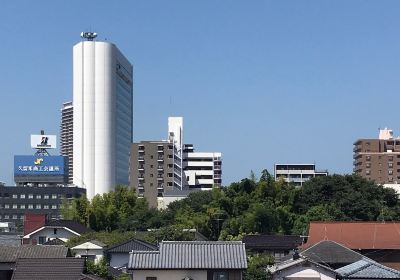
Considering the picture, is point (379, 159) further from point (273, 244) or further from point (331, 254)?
point (331, 254)

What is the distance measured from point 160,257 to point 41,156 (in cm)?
7568

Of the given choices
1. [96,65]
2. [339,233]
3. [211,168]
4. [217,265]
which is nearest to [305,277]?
[217,265]

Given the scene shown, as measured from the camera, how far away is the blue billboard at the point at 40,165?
345ft

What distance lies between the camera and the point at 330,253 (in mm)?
→ 40906

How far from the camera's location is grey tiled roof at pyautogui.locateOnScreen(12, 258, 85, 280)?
104ft

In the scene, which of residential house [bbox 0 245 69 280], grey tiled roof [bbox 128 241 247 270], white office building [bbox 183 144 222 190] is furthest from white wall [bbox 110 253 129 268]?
white office building [bbox 183 144 222 190]

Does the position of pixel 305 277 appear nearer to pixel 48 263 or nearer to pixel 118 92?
pixel 48 263

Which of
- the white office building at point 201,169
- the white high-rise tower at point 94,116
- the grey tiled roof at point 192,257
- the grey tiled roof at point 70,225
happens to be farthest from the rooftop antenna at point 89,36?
the grey tiled roof at point 192,257

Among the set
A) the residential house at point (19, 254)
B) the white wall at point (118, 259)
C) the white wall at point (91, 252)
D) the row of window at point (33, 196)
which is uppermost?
the row of window at point (33, 196)

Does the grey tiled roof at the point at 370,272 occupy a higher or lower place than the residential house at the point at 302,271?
higher

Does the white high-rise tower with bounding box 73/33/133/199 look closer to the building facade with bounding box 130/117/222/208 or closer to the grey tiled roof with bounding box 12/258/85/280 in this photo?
the building facade with bounding box 130/117/222/208

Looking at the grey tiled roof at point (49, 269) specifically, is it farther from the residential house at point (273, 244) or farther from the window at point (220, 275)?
the residential house at point (273, 244)

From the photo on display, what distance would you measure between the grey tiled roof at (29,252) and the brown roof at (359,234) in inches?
578

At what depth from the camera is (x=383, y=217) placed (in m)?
60.1
